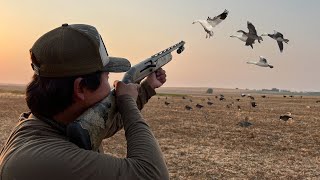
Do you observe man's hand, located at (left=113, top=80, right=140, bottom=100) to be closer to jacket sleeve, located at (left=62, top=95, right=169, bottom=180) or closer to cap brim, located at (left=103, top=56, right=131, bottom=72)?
cap brim, located at (left=103, top=56, right=131, bottom=72)

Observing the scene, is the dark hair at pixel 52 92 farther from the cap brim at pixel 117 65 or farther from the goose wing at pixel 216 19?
the goose wing at pixel 216 19

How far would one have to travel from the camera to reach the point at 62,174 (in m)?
1.89

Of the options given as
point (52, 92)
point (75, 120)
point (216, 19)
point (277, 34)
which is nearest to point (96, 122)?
point (75, 120)

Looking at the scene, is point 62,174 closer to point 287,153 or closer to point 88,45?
point 88,45

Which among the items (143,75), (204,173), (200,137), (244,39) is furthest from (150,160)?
(200,137)

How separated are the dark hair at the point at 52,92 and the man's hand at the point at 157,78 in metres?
0.86

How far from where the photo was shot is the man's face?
2179mm

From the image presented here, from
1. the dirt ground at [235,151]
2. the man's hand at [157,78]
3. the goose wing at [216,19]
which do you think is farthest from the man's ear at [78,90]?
the dirt ground at [235,151]

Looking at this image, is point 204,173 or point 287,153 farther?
point 287,153

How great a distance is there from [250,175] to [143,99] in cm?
954

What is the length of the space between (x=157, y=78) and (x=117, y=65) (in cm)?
77

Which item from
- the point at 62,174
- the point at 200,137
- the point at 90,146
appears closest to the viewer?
the point at 62,174

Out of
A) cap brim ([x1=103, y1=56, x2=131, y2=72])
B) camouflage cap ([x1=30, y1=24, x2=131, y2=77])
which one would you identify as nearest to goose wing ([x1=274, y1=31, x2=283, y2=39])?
cap brim ([x1=103, y1=56, x2=131, y2=72])

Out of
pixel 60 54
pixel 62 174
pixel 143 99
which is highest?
pixel 60 54
